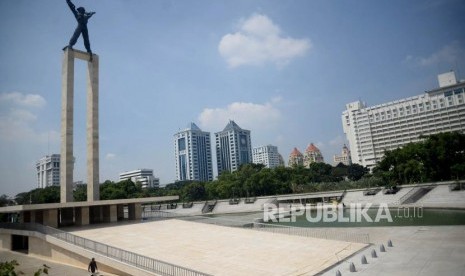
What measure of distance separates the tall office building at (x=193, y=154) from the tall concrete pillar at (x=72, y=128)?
134571 millimetres

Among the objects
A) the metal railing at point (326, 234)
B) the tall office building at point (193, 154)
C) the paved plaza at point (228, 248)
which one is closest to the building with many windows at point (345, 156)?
the tall office building at point (193, 154)

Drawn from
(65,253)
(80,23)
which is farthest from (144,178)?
(65,253)

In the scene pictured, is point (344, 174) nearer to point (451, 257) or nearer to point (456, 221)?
point (456, 221)

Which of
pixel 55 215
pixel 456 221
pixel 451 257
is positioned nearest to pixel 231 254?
pixel 451 257

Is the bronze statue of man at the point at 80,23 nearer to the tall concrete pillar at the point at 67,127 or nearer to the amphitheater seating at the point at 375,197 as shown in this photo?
the tall concrete pillar at the point at 67,127

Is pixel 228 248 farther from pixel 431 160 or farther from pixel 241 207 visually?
pixel 431 160

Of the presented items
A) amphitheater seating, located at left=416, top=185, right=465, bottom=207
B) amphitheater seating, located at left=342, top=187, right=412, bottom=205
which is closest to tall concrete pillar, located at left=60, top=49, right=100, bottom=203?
amphitheater seating, located at left=342, top=187, right=412, bottom=205

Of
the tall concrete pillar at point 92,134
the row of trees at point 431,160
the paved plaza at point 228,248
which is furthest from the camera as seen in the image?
the row of trees at point 431,160

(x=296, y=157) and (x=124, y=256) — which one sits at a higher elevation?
(x=296, y=157)

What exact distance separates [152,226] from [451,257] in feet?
68.0

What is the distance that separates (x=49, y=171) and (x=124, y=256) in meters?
143

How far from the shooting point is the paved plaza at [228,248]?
16.0 meters

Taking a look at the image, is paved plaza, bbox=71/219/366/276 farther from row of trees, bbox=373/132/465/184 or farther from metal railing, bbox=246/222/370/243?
row of trees, bbox=373/132/465/184

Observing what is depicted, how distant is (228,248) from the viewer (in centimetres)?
1977
